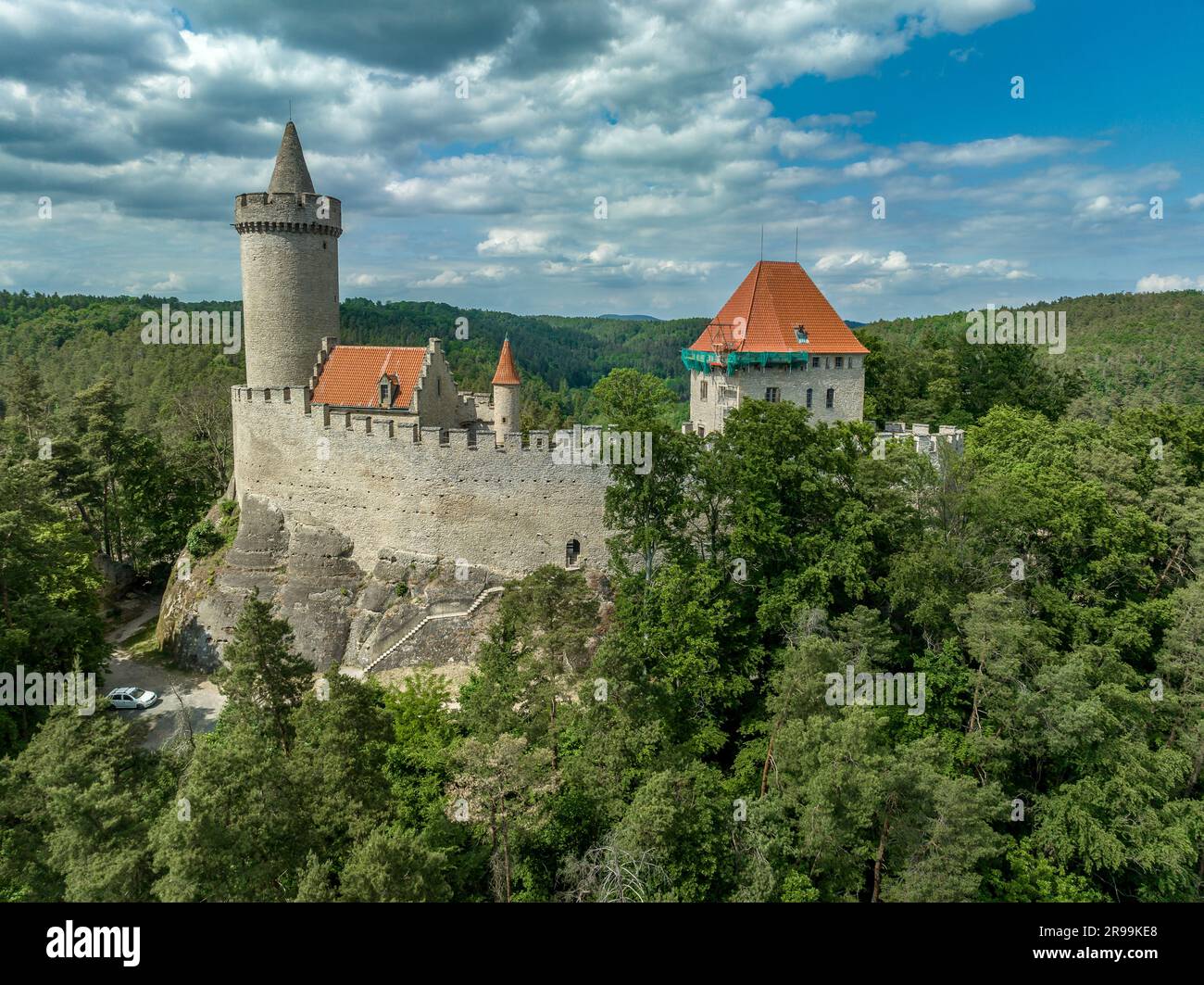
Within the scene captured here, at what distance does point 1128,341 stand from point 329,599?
377 ft

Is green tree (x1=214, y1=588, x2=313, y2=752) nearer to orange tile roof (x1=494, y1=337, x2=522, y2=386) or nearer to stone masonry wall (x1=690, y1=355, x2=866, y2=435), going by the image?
orange tile roof (x1=494, y1=337, x2=522, y2=386)

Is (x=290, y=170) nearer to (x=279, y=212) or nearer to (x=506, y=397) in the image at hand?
(x=279, y=212)

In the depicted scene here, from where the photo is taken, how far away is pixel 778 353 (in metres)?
30.8

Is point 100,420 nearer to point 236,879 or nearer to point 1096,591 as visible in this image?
point 236,879

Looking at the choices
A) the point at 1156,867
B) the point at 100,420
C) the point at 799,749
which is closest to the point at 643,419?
the point at 799,749

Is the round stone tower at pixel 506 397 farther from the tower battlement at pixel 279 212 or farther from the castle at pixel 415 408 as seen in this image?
the tower battlement at pixel 279 212

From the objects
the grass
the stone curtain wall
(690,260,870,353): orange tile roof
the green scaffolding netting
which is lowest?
the grass

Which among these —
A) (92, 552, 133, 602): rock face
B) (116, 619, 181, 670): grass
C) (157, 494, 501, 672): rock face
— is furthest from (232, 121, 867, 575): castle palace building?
(92, 552, 133, 602): rock face

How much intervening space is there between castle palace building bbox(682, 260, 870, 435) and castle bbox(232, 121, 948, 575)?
0.06 meters

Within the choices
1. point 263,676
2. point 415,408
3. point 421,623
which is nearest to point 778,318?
point 415,408

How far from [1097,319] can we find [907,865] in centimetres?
13114

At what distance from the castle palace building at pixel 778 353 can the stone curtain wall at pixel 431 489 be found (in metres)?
7.57

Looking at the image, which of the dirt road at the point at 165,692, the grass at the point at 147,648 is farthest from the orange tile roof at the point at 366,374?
the grass at the point at 147,648

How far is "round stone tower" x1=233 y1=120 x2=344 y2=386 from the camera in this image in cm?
2986
